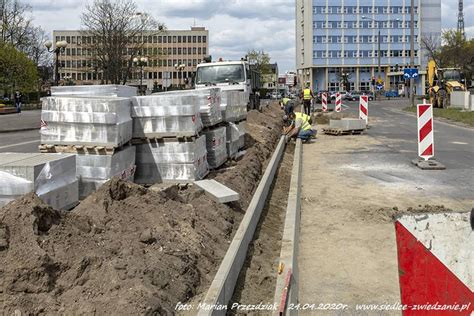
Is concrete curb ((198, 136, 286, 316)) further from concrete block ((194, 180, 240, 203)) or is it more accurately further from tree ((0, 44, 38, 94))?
tree ((0, 44, 38, 94))

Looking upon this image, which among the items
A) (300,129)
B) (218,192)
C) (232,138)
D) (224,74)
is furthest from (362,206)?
(224,74)

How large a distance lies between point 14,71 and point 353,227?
57.0 metres

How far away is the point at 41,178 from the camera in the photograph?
6082mm

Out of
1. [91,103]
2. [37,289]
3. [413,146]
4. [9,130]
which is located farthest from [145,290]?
[9,130]

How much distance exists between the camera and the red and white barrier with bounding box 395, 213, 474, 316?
2.79m

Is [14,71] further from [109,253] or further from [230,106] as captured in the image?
[109,253]

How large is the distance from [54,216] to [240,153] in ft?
29.8

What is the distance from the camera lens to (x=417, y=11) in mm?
112312

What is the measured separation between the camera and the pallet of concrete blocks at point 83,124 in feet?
26.2

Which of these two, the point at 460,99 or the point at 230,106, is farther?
the point at 460,99

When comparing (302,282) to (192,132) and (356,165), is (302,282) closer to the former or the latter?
(192,132)

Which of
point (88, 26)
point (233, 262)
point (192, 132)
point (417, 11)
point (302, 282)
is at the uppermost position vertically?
A: point (417, 11)

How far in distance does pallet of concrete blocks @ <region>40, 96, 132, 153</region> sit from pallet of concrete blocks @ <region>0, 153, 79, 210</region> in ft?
3.47

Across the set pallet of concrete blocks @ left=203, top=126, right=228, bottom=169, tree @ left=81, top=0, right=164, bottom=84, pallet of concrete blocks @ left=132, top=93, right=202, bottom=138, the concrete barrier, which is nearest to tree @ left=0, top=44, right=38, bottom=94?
tree @ left=81, top=0, right=164, bottom=84
